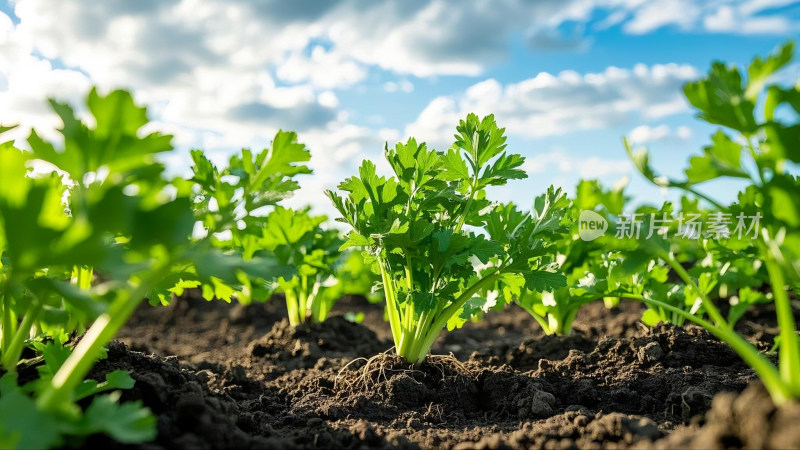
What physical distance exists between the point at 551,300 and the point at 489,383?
42.5 inches

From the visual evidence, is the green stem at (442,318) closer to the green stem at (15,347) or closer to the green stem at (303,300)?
the green stem at (15,347)

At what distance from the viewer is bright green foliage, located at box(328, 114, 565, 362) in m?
3.18

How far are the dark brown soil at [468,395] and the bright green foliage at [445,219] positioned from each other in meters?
0.53

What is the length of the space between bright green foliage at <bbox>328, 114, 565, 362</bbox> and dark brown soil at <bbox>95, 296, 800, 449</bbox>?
0.53m

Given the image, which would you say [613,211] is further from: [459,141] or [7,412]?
[7,412]

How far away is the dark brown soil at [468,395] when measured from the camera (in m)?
2.16

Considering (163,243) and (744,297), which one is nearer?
(163,243)

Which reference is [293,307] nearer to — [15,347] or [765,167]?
[15,347]

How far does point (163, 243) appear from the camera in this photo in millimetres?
1743

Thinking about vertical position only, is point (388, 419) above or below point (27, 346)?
below

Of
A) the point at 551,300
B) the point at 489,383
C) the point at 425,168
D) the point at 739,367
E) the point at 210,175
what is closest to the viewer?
the point at 210,175

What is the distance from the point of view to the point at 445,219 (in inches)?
132

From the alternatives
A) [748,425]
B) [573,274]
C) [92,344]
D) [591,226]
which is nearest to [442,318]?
[591,226]

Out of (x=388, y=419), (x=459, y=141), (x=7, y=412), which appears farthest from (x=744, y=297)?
(x=7, y=412)
